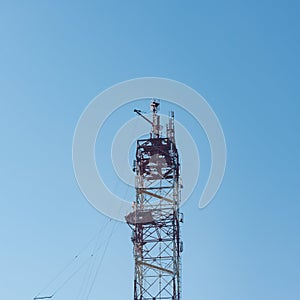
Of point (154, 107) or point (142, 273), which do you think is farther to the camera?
point (154, 107)

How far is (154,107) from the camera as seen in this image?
107312mm

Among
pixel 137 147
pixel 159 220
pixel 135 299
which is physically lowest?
pixel 135 299

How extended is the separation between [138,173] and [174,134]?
5327 millimetres

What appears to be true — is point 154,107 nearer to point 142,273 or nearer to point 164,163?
point 164,163

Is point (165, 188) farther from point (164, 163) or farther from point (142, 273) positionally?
point (142, 273)

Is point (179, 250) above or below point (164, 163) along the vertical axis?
below

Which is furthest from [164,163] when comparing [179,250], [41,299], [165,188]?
[41,299]

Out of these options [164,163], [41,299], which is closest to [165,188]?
[164,163]

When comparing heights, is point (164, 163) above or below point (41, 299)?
above

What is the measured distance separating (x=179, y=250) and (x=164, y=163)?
887cm

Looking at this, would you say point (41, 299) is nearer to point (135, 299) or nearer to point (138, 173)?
point (135, 299)

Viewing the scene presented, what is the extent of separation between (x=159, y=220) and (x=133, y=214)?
2623 mm

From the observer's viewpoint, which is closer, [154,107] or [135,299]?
[135,299]

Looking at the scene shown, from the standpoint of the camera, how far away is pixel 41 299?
101 meters
